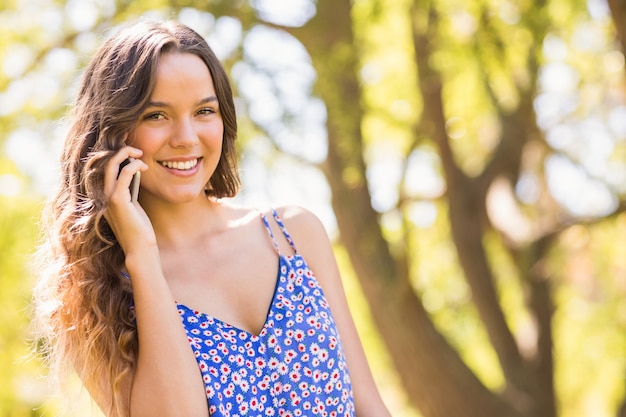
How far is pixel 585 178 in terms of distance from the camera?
23.4ft

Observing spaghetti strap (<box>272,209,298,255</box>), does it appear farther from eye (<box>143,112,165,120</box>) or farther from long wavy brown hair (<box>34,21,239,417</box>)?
eye (<box>143,112,165,120</box>)

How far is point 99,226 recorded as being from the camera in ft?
8.15

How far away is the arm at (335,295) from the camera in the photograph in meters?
2.56

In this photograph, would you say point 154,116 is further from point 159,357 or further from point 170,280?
point 159,357

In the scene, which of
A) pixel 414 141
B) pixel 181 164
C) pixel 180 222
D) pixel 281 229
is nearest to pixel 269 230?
pixel 281 229

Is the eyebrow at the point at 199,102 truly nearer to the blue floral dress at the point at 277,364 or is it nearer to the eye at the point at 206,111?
the eye at the point at 206,111

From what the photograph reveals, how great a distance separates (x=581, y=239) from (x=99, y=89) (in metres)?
4.97

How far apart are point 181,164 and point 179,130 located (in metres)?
0.09

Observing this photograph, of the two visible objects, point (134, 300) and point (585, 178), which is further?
point (585, 178)

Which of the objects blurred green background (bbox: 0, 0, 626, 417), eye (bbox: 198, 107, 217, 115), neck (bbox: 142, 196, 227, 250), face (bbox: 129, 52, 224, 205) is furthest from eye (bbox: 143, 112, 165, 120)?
blurred green background (bbox: 0, 0, 626, 417)

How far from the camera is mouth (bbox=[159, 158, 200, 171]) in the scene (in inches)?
95.4

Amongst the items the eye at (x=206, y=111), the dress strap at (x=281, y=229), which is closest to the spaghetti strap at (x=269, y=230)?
the dress strap at (x=281, y=229)

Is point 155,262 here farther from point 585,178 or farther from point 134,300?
point 585,178

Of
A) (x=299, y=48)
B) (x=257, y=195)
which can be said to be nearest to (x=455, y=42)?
(x=299, y=48)
